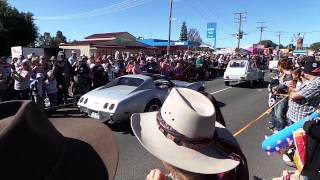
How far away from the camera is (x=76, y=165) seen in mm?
1406

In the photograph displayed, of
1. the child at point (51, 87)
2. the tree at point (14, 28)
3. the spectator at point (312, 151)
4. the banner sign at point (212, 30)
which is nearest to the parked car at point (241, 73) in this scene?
the child at point (51, 87)

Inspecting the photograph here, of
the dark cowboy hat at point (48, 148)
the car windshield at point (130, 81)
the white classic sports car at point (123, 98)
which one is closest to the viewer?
the dark cowboy hat at point (48, 148)

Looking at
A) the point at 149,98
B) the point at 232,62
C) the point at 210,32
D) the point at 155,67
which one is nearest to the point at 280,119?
the point at 149,98

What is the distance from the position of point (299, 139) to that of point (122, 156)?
3540 mm

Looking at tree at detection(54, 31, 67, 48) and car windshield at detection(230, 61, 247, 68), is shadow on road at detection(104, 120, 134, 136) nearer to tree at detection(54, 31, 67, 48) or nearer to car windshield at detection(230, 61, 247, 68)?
car windshield at detection(230, 61, 247, 68)

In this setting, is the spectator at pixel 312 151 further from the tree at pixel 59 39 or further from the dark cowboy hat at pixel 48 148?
the tree at pixel 59 39

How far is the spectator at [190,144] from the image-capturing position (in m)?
1.69

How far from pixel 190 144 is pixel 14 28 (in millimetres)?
52428

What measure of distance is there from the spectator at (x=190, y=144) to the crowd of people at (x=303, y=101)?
2.02 metres

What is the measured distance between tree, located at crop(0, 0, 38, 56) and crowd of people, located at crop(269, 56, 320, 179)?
143 feet

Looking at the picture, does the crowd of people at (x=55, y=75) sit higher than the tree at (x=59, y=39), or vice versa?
the tree at (x=59, y=39)

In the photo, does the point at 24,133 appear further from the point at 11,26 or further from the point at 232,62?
the point at 11,26

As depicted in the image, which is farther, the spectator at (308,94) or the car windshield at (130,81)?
the car windshield at (130,81)

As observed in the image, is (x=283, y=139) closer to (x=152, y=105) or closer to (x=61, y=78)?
(x=152, y=105)
